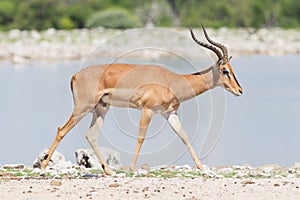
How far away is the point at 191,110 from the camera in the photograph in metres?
13.9

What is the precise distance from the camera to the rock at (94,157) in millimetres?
13639

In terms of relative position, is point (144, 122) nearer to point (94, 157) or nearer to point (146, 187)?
point (146, 187)

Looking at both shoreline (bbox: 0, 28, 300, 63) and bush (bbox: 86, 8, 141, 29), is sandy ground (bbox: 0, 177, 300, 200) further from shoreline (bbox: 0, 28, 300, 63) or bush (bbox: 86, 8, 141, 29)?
bush (bbox: 86, 8, 141, 29)

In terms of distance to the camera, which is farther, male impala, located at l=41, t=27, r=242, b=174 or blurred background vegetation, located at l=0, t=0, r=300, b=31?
blurred background vegetation, located at l=0, t=0, r=300, b=31

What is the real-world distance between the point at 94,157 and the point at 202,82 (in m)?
2.31

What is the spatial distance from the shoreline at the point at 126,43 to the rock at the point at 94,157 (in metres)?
27.4

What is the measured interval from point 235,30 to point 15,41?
14.2 m

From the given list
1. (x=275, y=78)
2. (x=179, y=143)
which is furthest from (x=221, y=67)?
(x=275, y=78)

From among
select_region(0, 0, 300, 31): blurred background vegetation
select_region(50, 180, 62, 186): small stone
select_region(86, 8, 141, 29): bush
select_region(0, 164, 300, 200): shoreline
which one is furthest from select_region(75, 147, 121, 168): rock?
select_region(0, 0, 300, 31): blurred background vegetation

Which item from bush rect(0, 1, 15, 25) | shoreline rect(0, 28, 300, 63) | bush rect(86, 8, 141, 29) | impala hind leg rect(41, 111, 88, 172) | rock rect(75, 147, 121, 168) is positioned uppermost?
bush rect(0, 1, 15, 25)

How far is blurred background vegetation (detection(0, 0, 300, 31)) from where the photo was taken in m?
58.3

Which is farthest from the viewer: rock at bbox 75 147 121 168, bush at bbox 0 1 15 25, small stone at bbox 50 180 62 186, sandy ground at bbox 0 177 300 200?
bush at bbox 0 1 15 25

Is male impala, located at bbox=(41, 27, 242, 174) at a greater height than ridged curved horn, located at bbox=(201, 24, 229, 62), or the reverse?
ridged curved horn, located at bbox=(201, 24, 229, 62)

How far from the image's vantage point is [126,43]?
51125 millimetres
